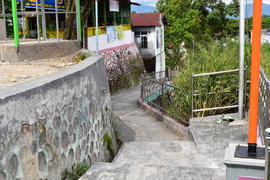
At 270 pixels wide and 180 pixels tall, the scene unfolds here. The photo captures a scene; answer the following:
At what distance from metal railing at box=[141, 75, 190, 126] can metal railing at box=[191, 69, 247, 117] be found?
0.51m

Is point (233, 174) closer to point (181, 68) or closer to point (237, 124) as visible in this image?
point (237, 124)

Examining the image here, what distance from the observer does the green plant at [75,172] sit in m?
4.44

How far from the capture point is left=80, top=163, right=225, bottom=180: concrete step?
443 centimetres

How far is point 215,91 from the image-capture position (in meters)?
8.16

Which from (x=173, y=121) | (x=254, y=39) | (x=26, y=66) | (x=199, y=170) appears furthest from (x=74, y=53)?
(x=254, y=39)

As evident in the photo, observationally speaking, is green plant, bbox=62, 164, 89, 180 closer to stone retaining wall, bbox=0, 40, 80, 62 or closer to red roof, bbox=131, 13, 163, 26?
stone retaining wall, bbox=0, 40, 80, 62

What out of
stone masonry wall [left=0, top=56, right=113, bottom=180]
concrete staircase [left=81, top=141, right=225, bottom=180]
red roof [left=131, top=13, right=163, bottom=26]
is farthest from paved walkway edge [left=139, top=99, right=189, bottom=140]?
red roof [left=131, top=13, right=163, bottom=26]

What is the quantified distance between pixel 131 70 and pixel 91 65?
55.4 ft

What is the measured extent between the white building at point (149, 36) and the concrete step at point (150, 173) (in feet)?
83.7

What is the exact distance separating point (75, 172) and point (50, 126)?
33.8 inches

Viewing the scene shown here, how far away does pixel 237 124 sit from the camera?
23.6 feet

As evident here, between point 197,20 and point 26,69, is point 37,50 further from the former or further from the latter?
point 197,20

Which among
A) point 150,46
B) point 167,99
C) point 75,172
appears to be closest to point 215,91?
point 167,99

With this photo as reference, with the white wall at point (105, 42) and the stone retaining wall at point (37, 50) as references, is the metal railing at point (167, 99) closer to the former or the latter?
the stone retaining wall at point (37, 50)
